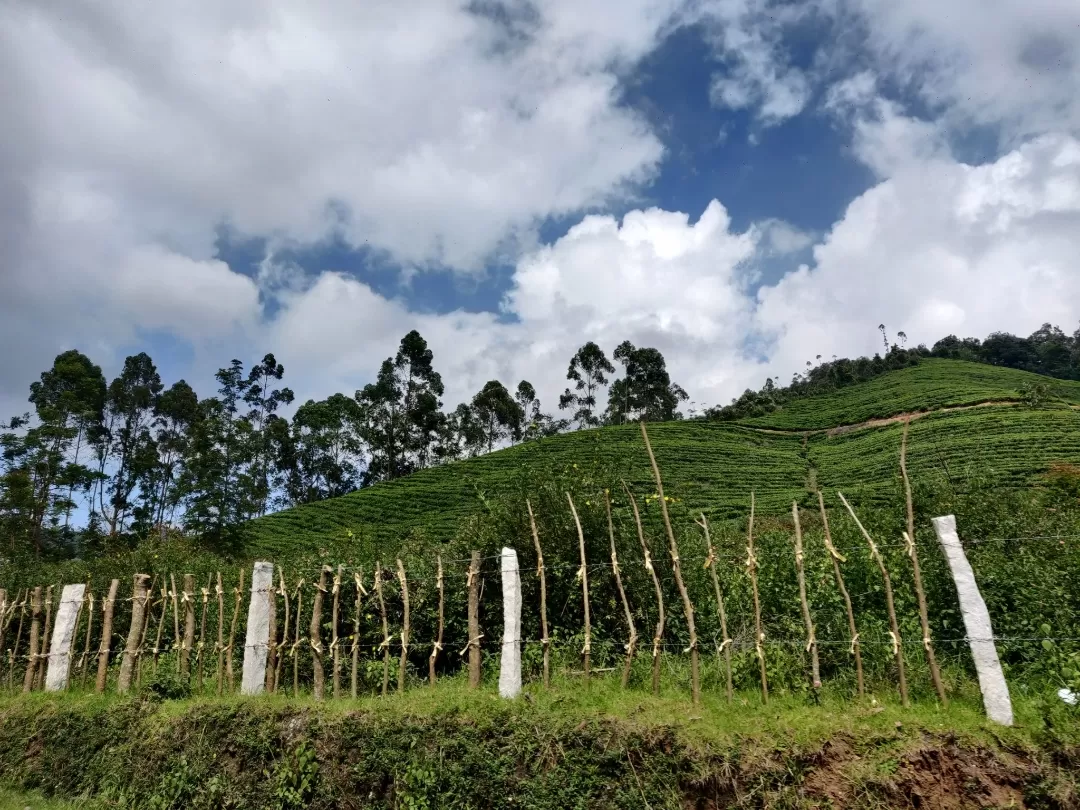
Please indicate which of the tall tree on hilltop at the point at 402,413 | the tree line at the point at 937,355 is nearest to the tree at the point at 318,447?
the tall tree on hilltop at the point at 402,413

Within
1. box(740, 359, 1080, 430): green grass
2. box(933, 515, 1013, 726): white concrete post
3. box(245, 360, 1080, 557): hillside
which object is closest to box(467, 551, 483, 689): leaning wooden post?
box(933, 515, 1013, 726): white concrete post

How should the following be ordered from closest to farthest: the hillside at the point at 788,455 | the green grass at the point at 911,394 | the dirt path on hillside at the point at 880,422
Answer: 1. the hillside at the point at 788,455
2. the dirt path on hillside at the point at 880,422
3. the green grass at the point at 911,394

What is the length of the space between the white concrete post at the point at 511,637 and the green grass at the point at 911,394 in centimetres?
4915

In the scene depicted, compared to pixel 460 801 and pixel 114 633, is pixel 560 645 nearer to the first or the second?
pixel 460 801

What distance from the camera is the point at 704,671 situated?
258 inches

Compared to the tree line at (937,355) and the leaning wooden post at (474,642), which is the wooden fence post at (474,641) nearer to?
the leaning wooden post at (474,642)

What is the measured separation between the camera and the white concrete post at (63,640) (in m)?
9.57

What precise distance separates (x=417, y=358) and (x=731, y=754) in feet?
173

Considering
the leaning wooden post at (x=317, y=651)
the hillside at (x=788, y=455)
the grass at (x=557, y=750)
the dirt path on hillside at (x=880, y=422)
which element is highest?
the dirt path on hillside at (x=880, y=422)

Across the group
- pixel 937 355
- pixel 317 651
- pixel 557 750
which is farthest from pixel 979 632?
pixel 937 355

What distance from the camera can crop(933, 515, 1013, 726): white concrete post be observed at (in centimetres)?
463

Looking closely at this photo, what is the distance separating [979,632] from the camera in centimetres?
482

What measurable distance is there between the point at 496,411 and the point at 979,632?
61.9 m

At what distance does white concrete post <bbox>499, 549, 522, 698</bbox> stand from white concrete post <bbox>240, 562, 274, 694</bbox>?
10.4 feet
